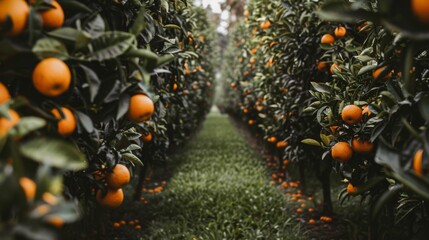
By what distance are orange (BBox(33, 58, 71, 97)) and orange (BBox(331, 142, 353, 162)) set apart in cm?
154

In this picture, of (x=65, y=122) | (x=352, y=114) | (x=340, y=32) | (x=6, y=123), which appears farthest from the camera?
(x=340, y=32)

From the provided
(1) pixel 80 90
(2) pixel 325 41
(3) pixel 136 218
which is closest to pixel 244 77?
(3) pixel 136 218

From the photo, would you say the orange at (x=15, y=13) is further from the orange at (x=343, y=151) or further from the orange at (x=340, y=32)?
the orange at (x=340, y=32)

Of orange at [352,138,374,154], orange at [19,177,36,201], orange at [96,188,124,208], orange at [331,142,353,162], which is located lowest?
orange at [96,188,124,208]

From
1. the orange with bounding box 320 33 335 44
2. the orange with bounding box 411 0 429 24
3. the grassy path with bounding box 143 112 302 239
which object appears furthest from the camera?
the grassy path with bounding box 143 112 302 239

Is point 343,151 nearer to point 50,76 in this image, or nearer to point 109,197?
point 109,197

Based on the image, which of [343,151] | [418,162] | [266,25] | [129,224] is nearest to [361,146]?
[343,151]

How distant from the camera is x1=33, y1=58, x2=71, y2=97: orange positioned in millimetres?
1242

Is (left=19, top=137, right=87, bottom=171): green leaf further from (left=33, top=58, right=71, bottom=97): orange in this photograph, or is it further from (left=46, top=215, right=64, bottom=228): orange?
(left=33, top=58, right=71, bottom=97): orange

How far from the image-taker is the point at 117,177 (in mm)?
1959

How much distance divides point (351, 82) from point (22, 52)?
1927mm

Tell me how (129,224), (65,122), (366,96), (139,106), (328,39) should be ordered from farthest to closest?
(129,224) → (328,39) → (366,96) → (139,106) → (65,122)

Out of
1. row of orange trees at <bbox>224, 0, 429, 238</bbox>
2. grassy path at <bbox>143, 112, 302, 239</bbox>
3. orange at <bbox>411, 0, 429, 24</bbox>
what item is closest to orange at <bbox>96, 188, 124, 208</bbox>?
row of orange trees at <bbox>224, 0, 429, 238</bbox>

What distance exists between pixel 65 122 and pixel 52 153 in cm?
37
